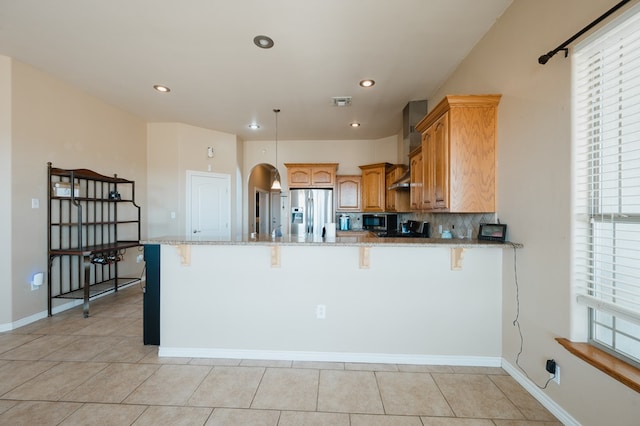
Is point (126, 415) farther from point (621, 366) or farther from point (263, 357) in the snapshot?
point (621, 366)

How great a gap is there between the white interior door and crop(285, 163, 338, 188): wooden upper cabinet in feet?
4.18

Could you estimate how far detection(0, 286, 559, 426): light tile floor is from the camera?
1.76 m

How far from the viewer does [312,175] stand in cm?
573

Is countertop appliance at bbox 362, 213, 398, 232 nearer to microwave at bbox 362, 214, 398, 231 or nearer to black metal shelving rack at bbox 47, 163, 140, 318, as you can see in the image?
microwave at bbox 362, 214, 398, 231

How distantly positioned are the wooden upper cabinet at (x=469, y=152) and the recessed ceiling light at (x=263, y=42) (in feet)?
5.42

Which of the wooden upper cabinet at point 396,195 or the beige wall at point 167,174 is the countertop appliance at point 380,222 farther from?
the beige wall at point 167,174

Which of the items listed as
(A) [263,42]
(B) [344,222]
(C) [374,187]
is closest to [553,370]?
(A) [263,42]

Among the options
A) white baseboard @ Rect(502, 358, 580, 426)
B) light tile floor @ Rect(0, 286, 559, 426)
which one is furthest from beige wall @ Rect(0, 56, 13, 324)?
white baseboard @ Rect(502, 358, 580, 426)

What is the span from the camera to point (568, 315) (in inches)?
65.5

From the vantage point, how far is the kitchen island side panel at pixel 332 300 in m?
2.36

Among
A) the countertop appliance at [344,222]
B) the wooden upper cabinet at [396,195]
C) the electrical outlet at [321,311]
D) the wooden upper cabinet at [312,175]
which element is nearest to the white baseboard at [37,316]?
the electrical outlet at [321,311]

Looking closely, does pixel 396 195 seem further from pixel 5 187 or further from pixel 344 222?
pixel 5 187

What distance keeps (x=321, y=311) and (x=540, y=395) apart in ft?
5.28

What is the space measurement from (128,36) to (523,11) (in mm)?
3244
